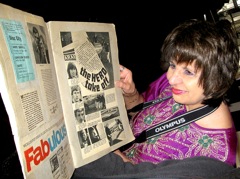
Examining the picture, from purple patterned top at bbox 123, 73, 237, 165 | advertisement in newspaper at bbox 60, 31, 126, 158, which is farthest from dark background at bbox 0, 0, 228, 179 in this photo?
purple patterned top at bbox 123, 73, 237, 165

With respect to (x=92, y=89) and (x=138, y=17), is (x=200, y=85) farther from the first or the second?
(x=138, y=17)

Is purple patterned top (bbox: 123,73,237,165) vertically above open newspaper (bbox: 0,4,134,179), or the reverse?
open newspaper (bbox: 0,4,134,179)

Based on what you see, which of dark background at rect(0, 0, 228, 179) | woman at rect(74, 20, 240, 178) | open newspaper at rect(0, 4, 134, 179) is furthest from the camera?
dark background at rect(0, 0, 228, 179)

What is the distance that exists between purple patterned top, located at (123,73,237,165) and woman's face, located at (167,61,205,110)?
8 cm

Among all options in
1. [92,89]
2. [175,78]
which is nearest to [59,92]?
[92,89]

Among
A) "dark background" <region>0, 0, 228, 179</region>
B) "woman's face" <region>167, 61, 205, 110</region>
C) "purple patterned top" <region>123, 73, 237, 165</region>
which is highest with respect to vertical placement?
"dark background" <region>0, 0, 228, 179</region>

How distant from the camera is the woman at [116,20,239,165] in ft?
2.35

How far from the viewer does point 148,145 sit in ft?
2.73

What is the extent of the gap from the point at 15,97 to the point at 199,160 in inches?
17.1

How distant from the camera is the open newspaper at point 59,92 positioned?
438 mm

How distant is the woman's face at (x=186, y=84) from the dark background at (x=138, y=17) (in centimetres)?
69

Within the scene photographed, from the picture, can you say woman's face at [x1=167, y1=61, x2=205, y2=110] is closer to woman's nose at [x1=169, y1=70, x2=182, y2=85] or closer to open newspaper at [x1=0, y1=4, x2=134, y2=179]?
woman's nose at [x1=169, y1=70, x2=182, y2=85]

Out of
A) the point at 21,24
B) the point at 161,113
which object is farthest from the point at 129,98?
the point at 21,24

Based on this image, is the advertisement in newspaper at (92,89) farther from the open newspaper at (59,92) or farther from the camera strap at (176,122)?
the camera strap at (176,122)
